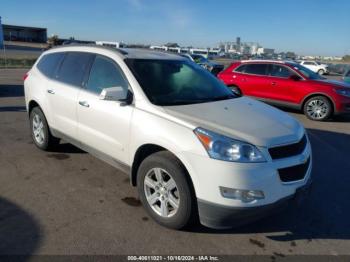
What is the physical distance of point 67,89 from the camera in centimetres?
449

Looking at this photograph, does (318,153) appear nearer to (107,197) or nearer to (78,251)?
(107,197)

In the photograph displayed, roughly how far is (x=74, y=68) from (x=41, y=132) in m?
1.43

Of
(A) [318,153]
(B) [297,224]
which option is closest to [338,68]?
(A) [318,153]

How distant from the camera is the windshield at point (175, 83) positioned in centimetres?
370

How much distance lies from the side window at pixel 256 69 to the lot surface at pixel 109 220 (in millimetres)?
6071

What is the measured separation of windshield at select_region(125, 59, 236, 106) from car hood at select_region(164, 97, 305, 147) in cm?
22

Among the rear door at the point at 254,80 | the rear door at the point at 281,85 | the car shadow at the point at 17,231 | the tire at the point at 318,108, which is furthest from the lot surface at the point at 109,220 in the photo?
the rear door at the point at 254,80

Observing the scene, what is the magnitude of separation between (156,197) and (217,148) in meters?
0.95

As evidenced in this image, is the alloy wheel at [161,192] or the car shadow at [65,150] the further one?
the car shadow at [65,150]

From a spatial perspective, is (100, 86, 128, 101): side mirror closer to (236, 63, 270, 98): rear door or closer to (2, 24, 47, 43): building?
(236, 63, 270, 98): rear door

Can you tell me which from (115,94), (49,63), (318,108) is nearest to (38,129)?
(49,63)

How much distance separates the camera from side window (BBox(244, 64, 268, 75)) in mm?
10688

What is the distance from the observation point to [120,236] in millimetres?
3154

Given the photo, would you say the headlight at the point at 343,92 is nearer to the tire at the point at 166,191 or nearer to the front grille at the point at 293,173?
the front grille at the point at 293,173
